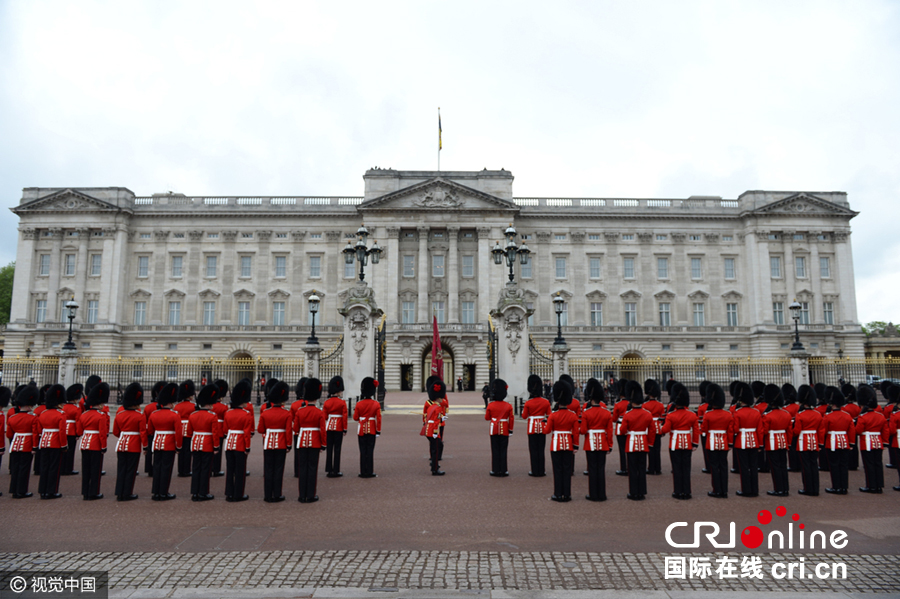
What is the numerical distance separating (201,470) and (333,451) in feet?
8.75

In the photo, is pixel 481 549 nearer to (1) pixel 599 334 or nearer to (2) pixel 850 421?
(2) pixel 850 421

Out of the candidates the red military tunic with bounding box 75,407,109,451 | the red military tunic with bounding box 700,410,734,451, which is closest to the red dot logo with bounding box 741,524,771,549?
the red military tunic with bounding box 700,410,734,451

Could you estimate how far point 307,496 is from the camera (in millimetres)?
8883

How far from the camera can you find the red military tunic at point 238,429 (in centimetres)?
882

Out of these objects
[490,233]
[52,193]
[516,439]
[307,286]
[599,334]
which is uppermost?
[52,193]

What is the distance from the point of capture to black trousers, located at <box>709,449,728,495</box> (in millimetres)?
9109

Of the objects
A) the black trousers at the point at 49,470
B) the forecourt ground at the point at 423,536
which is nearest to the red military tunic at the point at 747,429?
the forecourt ground at the point at 423,536

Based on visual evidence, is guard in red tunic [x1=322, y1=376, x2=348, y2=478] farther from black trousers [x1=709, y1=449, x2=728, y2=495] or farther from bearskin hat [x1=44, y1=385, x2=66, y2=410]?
black trousers [x1=709, y1=449, x2=728, y2=495]

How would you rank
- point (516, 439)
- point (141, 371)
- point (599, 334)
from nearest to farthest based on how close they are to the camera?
1. point (516, 439)
2. point (141, 371)
3. point (599, 334)

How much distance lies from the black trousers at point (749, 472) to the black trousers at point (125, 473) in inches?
376

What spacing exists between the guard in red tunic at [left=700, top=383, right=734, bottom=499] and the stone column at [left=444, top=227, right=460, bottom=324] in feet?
133

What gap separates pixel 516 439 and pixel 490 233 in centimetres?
3648

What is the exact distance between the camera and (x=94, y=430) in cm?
908

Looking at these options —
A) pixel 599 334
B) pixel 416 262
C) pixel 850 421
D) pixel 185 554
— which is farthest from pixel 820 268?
pixel 185 554
